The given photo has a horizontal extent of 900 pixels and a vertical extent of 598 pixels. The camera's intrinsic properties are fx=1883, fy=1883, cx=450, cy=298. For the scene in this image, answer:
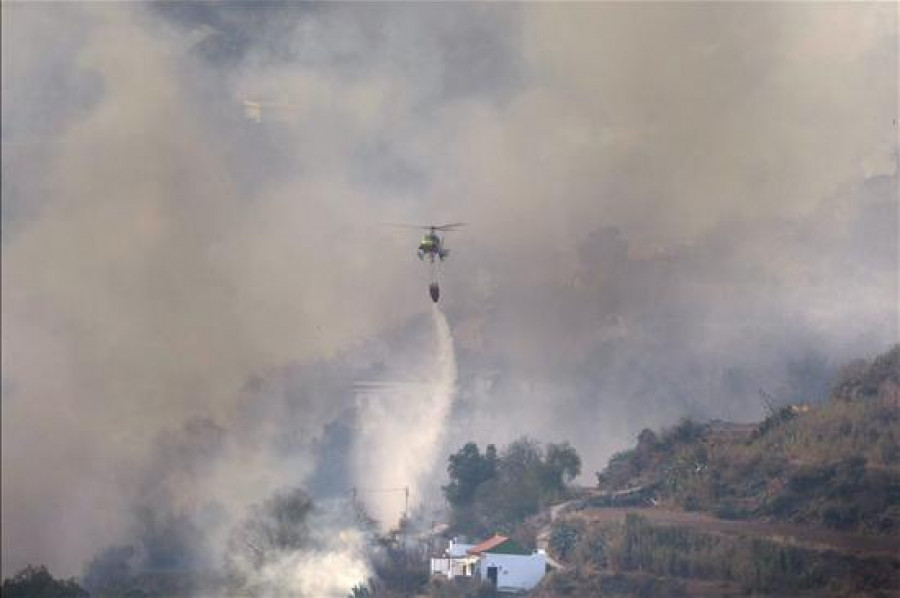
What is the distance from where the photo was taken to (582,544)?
257 feet

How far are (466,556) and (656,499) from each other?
35.6 ft

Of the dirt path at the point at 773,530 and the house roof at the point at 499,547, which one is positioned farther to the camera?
the house roof at the point at 499,547

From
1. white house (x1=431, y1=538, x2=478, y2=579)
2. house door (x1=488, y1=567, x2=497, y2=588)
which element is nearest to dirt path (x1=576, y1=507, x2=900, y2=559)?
white house (x1=431, y1=538, x2=478, y2=579)

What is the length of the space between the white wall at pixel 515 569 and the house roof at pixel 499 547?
535 mm

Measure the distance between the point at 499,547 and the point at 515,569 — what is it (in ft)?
6.78

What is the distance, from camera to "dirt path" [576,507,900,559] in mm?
74125

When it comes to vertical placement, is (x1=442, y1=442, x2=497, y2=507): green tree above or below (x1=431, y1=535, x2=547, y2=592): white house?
above

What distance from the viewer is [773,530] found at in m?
77.1

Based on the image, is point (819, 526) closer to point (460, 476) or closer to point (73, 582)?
point (460, 476)

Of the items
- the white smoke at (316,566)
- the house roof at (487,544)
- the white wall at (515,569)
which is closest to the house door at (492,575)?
the white wall at (515,569)

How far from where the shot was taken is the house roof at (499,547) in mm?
77300

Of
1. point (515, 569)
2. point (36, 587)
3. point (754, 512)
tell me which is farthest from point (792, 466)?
point (36, 587)

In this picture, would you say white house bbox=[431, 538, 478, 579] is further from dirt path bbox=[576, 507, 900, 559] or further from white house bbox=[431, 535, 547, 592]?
dirt path bbox=[576, 507, 900, 559]

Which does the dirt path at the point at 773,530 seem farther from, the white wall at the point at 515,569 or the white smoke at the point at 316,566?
the white smoke at the point at 316,566
